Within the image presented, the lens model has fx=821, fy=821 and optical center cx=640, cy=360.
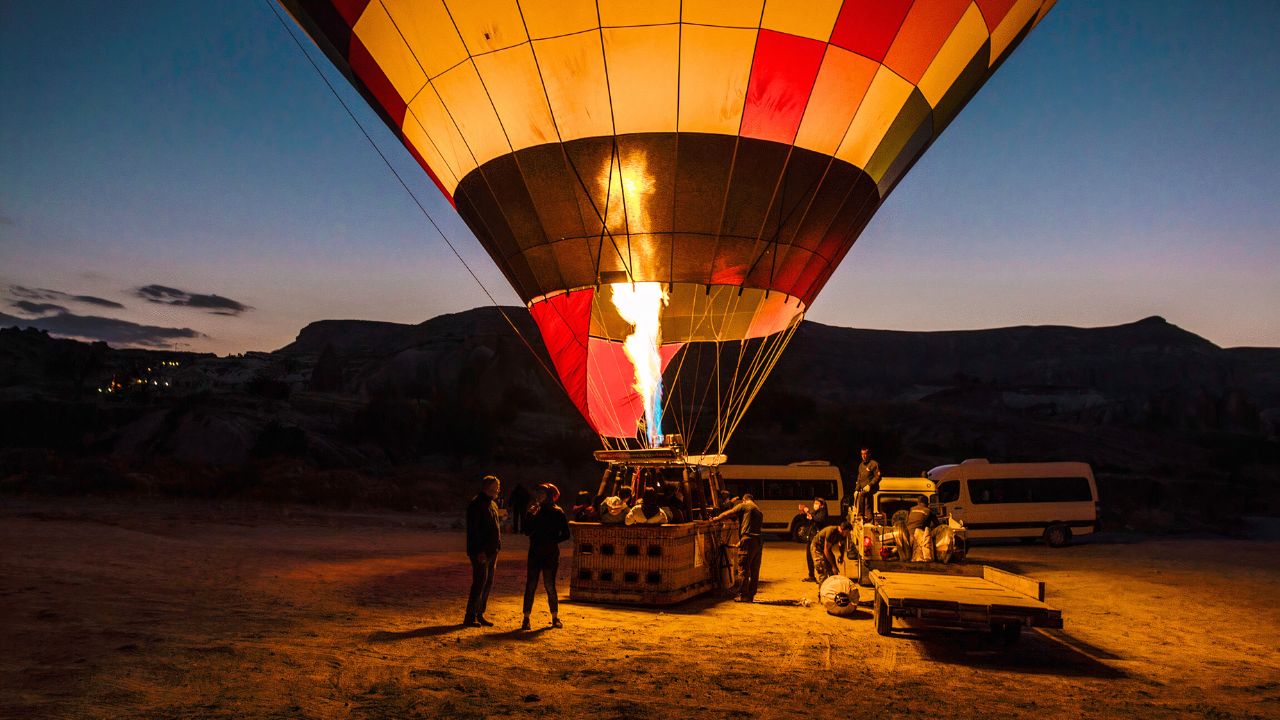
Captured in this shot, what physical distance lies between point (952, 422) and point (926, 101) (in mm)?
49751

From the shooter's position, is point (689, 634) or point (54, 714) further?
point (689, 634)

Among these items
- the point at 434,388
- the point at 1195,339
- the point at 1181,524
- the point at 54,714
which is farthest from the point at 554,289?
the point at 1195,339

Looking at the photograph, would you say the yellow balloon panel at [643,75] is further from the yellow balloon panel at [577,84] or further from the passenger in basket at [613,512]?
the passenger in basket at [613,512]

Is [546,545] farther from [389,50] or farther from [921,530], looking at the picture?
[389,50]

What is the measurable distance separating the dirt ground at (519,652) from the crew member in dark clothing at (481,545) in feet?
0.80

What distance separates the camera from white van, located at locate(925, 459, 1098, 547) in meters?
21.0

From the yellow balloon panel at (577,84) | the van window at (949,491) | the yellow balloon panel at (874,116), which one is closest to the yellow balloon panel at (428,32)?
the yellow balloon panel at (577,84)

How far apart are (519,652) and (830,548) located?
6515 mm

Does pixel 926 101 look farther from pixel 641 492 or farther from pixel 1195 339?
pixel 1195 339

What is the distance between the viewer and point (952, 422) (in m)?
56.3

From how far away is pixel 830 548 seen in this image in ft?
39.2

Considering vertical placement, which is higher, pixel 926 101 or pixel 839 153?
pixel 926 101

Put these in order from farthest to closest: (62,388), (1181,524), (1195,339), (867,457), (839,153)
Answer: (1195,339) < (62,388) < (1181,524) < (867,457) < (839,153)

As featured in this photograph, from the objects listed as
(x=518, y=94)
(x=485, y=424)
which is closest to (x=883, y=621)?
(x=518, y=94)
